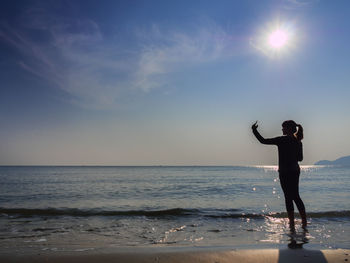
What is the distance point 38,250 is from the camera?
4.61 metres

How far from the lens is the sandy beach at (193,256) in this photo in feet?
13.0

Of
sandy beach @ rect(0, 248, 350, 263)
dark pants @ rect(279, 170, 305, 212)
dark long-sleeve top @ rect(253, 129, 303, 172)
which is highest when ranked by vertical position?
dark long-sleeve top @ rect(253, 129, 303, 172)

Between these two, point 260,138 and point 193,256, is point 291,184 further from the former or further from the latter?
point 193,256

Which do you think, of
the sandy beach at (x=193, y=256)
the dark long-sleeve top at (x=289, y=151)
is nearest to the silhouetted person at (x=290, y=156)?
the dark long-sleeve top at (x=289, y=151)

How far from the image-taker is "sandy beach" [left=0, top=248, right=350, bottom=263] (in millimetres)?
3965

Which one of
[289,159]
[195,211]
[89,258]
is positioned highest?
[289,159]

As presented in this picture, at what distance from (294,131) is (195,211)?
6022 millimetres

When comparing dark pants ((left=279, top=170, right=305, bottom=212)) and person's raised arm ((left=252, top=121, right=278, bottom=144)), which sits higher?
person's raised arm ((left=252, top=121, right=278, bottom=144))

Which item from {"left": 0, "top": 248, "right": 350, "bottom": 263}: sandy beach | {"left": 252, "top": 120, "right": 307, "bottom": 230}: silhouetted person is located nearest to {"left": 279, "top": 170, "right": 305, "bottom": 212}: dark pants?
{"left": 252, "top": 120, "right": 307, "bottom": 230}: silhouetted person

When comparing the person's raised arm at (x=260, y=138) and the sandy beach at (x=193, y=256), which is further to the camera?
the person's raised arm at (x=260, y=138)

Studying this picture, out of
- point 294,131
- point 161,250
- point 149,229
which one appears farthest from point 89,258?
point 294,131

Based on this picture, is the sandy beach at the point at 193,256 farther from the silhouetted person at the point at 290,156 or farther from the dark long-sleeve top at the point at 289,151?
the dark long-sleeve top at the point at 289,151

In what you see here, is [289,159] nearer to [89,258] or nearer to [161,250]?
[161,250]

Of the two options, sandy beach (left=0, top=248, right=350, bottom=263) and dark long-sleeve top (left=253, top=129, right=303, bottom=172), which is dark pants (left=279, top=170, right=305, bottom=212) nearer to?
dark long-sleeve top (left=253, top=129, right=303, bottom=172)
